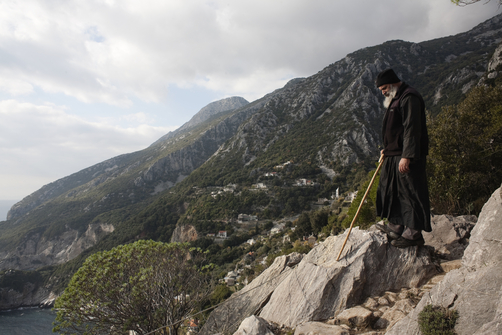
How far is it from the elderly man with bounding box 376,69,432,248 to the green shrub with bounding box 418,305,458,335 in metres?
1.16

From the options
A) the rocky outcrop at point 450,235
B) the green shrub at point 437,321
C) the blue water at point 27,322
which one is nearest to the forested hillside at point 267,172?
the blue water at point 27,322

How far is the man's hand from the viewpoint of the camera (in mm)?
3162

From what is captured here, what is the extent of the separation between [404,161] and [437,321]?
6.24 feet

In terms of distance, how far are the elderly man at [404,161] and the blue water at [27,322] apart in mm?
64278

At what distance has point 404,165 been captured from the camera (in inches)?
125

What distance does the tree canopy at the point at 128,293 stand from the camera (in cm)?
763

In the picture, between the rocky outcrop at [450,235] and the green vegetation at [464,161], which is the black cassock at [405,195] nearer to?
the rocky outcrop at [450,235]

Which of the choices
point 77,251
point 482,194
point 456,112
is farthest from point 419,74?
point 77,251

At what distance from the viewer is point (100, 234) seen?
80.4 metres

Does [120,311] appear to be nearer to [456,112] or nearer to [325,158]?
[456,112]

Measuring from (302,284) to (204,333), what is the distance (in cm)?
373

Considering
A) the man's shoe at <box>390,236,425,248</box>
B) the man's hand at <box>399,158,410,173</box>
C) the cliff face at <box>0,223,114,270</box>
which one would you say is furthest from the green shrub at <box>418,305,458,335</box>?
the cliff face at <box>0,223,114,270</box>

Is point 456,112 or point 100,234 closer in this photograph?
point 456,112

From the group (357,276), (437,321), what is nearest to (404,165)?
(437,321)
